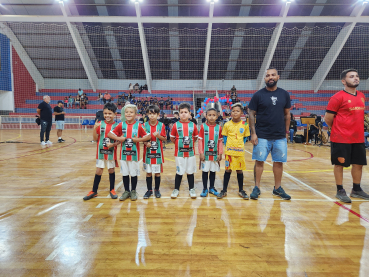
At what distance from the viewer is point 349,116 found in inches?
118

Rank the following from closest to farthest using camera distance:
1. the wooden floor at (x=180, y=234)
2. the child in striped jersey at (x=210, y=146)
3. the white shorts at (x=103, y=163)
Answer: the wooden floor at (x=180, y=234)
the white shorts at (x=103, y=163)
the child in striped jersey at (x=210, y=146)

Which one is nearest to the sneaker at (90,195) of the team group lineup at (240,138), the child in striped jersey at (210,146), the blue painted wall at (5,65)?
the team group lineup at (240,138)

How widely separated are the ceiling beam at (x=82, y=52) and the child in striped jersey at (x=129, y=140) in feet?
50.7

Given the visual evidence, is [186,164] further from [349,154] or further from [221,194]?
[349,154]

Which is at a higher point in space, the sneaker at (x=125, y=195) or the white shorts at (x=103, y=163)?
the white shorts at (x=103, y=163)

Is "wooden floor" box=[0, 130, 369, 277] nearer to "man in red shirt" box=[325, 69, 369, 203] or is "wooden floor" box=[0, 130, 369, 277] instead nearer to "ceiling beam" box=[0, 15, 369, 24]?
"man in red shirt" box=[325, 69, 369, 203]

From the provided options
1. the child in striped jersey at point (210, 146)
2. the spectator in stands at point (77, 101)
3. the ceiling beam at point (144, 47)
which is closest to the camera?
the child in striped jersey at point (210, 146)

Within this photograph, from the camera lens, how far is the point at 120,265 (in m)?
1.71

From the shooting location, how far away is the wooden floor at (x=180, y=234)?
1696 millimetres

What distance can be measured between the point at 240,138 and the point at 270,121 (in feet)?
1.54

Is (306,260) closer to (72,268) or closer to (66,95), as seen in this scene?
(72,268)

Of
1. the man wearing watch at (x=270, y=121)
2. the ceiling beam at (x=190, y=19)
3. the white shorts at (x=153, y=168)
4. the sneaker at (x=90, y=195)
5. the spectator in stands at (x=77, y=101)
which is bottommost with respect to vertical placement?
the sneaker at (x=90, y=195)

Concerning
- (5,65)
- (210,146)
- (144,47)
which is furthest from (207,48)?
(5,65)

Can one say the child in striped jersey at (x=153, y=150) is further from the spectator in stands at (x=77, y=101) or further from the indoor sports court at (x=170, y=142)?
the spectator in stands at (x=77, y=101)
